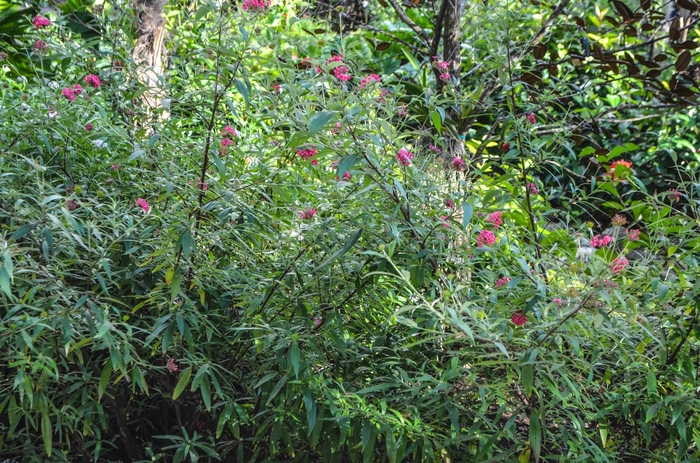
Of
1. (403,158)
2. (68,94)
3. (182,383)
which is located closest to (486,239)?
(403,158)

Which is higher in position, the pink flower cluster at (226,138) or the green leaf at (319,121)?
the green leaf at (319,121)

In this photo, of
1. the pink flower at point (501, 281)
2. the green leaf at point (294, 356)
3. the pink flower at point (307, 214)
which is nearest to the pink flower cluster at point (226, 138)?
the pink flower at point (307, 214)

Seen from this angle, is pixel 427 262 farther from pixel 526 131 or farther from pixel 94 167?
pixel 94 167

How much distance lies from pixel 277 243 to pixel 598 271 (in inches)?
35.9

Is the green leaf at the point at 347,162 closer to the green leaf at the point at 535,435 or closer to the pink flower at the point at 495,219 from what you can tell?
the pink flower at the point at 495,219

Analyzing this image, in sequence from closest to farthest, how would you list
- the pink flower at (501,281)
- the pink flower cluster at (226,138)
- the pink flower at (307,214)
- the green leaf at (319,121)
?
1. the green leaf at (319,121)
2. the pink flower at (307,214)
3. the pink flower at (501,281)
4. the pink flower cluster at (226,138)

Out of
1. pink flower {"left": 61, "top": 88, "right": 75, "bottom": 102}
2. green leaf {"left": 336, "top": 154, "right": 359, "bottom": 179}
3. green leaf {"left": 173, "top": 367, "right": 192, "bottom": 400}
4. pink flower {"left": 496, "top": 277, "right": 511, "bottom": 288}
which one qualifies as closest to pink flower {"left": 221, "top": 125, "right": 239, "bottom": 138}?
pink flower {"left": 61, "top": 88, "right": 75, "bottom": 102}

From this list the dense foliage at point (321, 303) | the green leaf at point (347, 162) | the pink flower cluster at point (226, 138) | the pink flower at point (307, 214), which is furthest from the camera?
the pink flower cluster at point (226, 138)

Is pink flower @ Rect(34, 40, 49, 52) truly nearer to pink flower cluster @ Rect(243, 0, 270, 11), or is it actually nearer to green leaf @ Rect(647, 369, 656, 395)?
pink flower cluster @ Rect(243, 0, 270, 11)

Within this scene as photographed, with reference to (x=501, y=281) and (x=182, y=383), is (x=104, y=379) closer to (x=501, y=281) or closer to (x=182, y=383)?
(x=182, y=383)

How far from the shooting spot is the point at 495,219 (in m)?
2.03

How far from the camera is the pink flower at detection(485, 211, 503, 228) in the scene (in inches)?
79.1

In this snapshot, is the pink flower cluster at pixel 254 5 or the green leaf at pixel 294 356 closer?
the green leaf at pixel 294 356

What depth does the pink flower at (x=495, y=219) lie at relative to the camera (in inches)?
79.1
